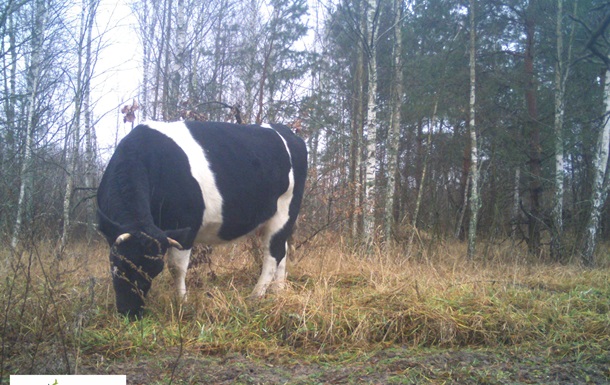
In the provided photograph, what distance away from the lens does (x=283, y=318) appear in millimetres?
4840

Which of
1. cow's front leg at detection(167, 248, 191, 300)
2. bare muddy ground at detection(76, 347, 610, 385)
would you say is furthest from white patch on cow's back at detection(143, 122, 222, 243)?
bare muddy ground at detection(76, 347, 610, 385)

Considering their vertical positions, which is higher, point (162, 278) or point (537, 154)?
point (537, 154)

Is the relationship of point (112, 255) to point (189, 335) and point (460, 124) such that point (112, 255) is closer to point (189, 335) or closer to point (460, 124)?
point (189, 335)

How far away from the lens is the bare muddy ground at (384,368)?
3652 millimetres

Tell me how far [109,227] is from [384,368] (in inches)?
106

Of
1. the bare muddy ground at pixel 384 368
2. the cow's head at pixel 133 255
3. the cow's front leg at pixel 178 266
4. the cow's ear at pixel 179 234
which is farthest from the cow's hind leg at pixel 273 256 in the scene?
the bare muddy ground at pixel 384 368

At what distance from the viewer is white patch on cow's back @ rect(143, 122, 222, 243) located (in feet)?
17.6

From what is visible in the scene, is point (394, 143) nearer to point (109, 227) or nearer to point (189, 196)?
point (189, 196)

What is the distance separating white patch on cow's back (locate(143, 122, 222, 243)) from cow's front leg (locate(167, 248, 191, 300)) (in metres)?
0.40

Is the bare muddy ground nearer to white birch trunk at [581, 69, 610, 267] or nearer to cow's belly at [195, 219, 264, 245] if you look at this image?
cow's belly at [195, 219, 264, 245]

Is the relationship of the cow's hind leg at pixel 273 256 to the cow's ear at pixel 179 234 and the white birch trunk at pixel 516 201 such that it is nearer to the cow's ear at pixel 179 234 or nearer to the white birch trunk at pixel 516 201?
the cow's ear at pixel 179 234

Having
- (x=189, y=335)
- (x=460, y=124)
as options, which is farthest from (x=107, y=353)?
(x=460, y=124)

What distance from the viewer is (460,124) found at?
1747 centimetres

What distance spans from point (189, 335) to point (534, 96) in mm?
12723
